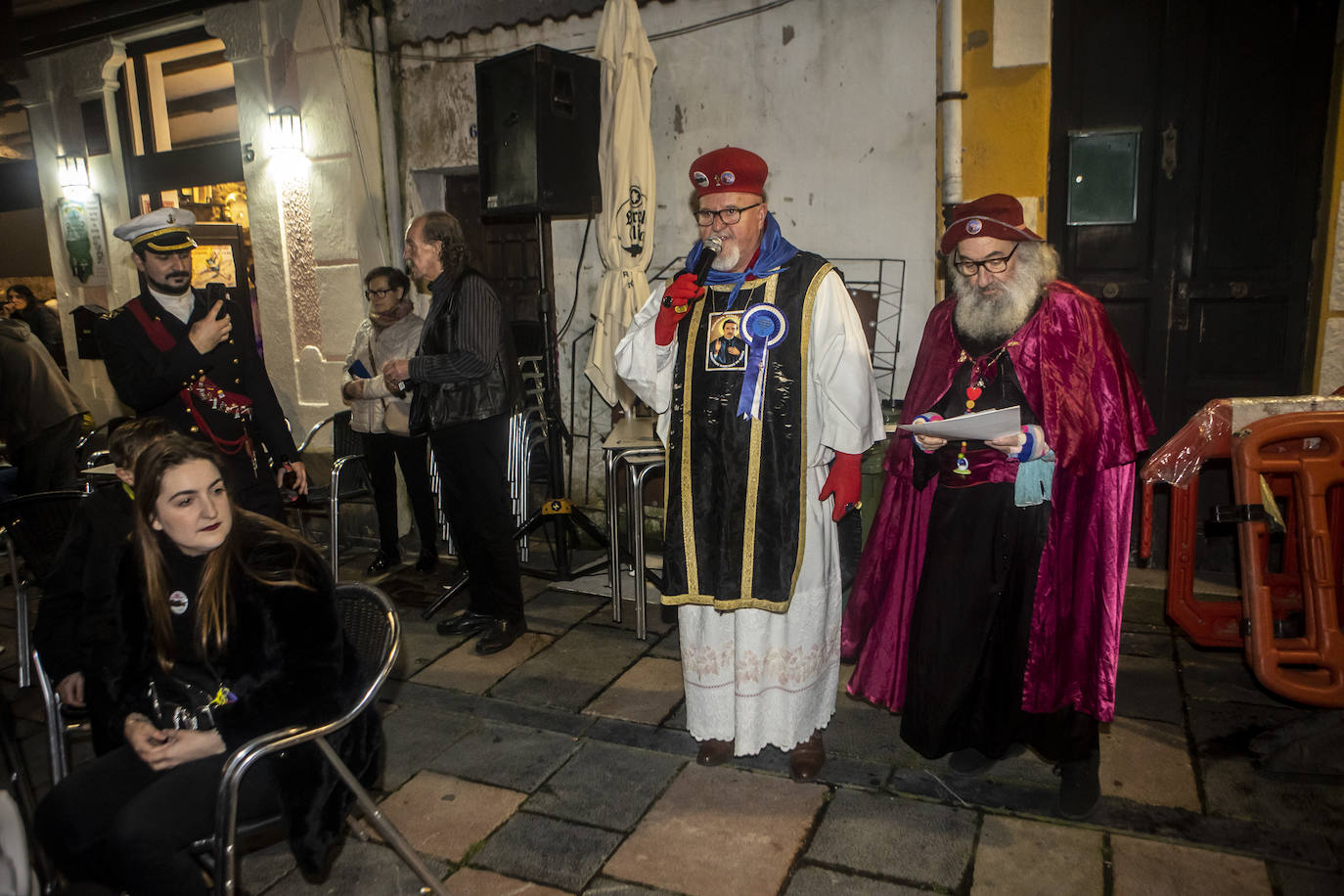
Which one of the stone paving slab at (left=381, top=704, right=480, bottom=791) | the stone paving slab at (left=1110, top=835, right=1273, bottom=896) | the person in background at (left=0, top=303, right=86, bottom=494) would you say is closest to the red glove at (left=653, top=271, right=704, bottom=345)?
the stone paving slab at (left=381, top=704, right=480, bottom=791)

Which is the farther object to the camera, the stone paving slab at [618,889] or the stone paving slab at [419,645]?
the stone paving slab at [419,645]

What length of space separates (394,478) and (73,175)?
5065 millimetres

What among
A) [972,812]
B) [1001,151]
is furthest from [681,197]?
[972,812]

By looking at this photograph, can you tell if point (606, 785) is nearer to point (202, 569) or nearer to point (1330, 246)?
point (202, 569)

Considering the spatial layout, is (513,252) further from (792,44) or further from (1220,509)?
(1220,509)

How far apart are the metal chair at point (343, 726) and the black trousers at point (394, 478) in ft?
9.58

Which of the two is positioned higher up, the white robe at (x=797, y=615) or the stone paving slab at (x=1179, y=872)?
the white robe at (x=797, y=615)

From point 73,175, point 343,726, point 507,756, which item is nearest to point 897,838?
point 507,756

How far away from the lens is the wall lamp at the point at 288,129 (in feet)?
20.9

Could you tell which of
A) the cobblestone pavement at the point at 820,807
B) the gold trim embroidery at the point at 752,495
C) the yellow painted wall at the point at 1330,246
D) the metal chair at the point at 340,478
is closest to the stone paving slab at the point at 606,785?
the cobblestone pavement at the point at 820,807

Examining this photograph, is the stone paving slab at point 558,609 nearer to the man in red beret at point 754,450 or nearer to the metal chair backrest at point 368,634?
the man in red beret at point 754,450

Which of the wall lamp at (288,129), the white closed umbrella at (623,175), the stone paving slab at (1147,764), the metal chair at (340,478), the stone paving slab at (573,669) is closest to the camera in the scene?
the stone paving slab at (1147,764)

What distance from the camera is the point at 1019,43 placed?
4.43 meters

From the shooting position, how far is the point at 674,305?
2920 millimetres
